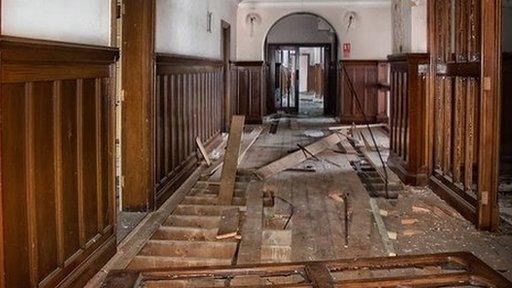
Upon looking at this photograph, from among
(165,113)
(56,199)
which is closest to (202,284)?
(56,199)

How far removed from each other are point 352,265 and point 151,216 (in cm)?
245

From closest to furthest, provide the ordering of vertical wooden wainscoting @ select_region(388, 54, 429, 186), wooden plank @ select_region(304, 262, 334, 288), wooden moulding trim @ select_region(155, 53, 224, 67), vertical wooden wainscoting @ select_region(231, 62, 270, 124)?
wooden plank @ select_region(304, 262, 334, 288) → wooden moulding trim @ select_region(155, 53, 224, 67) → vertical wooden wainscoting @ select_region(388, 54, 429, 186) → vertical wooden wainscoting @ select_region(231, 62, 270, 124)

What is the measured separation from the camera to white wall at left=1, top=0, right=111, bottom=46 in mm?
2453

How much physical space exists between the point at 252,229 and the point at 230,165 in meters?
1.52

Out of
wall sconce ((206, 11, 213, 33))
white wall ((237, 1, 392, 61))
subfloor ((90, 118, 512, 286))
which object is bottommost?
subfloor ((90, 118, 512, 286))

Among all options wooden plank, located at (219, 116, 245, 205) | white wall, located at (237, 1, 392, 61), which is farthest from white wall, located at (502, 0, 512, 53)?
white wall, located at (237, 1, 392, 61)

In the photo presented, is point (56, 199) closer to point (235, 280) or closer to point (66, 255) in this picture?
point (66, 255)

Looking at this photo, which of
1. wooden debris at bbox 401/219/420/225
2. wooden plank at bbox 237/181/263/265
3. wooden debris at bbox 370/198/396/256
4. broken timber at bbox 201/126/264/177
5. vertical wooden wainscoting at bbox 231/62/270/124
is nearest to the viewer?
wooden plank at bbox 237/181/263/265

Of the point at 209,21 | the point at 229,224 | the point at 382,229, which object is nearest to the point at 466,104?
the point at 382,229

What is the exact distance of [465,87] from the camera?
4.96 meters

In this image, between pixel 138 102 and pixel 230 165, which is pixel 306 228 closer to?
pixel 230 165

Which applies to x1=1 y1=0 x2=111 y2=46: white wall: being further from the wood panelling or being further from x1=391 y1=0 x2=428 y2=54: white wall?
the wood panelling

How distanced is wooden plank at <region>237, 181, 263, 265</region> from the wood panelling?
7.34m

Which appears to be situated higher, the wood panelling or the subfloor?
the wood panelling
